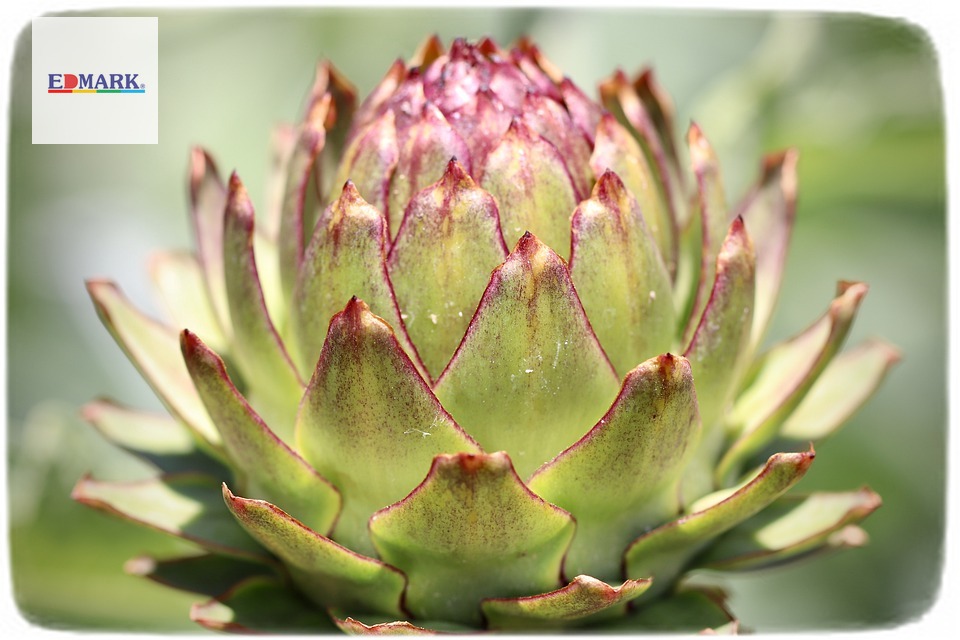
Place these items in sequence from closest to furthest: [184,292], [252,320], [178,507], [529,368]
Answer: [529,368] < [252,320] < [178,507] < [184,292]

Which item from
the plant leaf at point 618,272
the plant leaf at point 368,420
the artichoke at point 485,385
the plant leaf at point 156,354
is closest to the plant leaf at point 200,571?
the artichoke at point 485,385

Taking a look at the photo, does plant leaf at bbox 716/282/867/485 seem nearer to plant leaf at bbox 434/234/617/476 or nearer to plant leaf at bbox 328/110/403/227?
plant leaf at bbox 434/234/617/476

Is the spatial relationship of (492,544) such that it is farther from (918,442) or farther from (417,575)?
(918,442)

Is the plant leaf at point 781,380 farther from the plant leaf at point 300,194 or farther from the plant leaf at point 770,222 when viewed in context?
the plant leaf at point 300,194

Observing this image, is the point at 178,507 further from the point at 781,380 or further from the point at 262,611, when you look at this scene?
the point at 781,380

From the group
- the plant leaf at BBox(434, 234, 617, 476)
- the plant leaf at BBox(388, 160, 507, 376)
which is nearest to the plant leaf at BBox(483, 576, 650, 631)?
the plant leaf at BBox(434, 234, 617, 476)

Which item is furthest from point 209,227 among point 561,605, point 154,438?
point 561,605

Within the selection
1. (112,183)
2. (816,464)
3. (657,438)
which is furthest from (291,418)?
(816,464)
